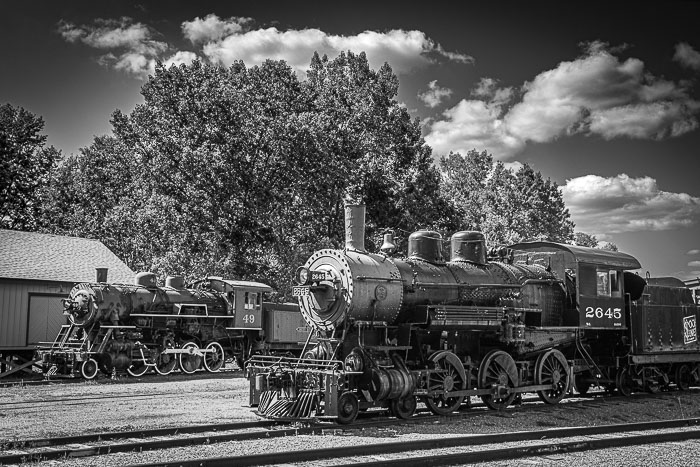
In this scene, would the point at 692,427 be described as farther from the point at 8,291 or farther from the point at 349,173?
the point at 349,173

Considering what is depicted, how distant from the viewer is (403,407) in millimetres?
13805

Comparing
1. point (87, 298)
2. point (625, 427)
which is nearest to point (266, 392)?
point (625, 427)

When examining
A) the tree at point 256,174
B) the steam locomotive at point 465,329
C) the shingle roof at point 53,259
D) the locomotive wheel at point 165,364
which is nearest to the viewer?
the steam locomotive at point 465,329

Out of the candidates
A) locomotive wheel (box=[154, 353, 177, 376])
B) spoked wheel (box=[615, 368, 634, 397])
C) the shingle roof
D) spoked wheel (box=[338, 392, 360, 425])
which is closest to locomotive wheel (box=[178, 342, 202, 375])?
locomotive wheel (box=[154, 353, 177, 376])

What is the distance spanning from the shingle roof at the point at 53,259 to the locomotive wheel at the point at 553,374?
18.2 meters

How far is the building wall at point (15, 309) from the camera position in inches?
969

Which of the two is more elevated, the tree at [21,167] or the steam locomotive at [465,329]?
the tree at [21,167]

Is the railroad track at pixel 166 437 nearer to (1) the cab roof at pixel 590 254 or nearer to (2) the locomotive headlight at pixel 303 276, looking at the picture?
(2) the locomotive headlight at pixel 303 276

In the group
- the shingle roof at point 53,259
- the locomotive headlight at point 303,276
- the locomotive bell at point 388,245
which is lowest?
the locomotive headlight at point 303,276

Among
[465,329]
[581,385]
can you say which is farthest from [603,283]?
[465,329]

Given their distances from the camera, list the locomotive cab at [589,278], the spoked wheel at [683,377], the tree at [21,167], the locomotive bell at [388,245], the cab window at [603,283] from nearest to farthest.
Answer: the locomotive bell at [388,245] < the locomotive cab at [589,278] < the cab window at [603,283] < the spoked wheel at [683,377] < the tree at [21,167]

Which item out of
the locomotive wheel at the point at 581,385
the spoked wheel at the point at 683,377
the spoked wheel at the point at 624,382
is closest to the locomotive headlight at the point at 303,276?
the locomotive wheel at the point at 581,385

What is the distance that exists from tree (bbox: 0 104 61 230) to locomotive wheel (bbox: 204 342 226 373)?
28.4 metres

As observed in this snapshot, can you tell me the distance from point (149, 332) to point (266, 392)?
514 inches
